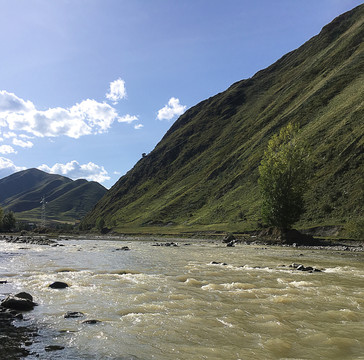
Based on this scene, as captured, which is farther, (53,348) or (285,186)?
(285,186)

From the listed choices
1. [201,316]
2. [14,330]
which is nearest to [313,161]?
[201,316]

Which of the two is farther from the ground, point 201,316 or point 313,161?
point 313,161

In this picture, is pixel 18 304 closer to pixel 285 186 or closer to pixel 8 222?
pixel 285 186

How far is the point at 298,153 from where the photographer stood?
69.4 m

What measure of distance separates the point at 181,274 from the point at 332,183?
79.2 m

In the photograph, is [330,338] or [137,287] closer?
[330,338]

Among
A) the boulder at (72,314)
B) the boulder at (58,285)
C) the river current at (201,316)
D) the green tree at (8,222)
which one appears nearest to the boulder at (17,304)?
the river current at (201,316)

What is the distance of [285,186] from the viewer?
67.2 metres

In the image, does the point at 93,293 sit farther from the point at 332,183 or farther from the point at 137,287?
the point at 332,183

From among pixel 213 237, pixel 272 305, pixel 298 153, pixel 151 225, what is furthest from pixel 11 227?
pixel 272 305

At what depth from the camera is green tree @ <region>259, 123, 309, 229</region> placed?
218 feet

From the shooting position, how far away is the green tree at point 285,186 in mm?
66375

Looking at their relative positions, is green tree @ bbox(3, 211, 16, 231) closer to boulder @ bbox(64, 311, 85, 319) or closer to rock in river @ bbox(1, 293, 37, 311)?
rock in river @ bbox(1, 293, 37, 311)

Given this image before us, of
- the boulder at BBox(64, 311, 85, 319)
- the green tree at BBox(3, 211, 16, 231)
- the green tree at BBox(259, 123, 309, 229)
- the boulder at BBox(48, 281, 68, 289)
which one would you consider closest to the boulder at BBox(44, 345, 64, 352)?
the boulder at BBox(64, 311, 85, 319)
